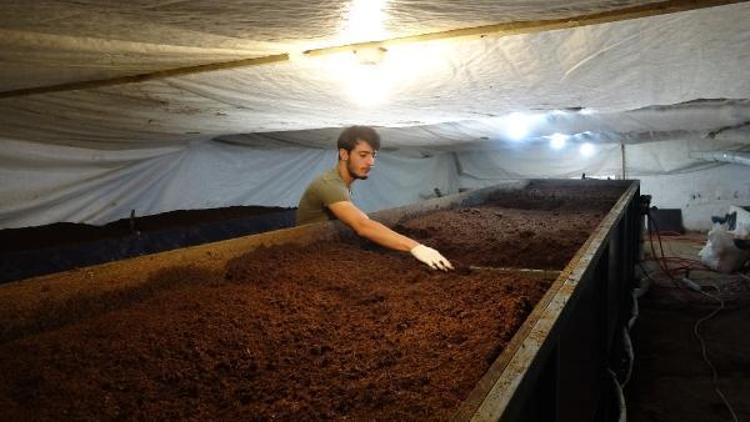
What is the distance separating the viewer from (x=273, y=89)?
295 centimetres

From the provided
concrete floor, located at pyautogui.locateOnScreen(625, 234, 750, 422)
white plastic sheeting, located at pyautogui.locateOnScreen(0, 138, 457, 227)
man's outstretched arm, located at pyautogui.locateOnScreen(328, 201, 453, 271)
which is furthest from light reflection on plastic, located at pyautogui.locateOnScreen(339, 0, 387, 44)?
white plastic sheeting, located at pyautogui.locateOnScreen(0, 138, 457, 227)

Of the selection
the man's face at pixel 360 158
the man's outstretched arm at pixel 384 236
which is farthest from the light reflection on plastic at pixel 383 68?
the man's outstretched arm at pixel 384 236

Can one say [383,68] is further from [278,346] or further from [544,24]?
[278,346]

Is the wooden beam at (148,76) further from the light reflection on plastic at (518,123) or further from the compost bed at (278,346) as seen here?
A: the light reflection on plastic at (518,123)

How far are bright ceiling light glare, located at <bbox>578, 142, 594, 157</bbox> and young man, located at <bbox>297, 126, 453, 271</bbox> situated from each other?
8.82 metres

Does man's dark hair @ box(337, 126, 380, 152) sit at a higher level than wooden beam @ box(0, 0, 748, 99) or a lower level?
lower

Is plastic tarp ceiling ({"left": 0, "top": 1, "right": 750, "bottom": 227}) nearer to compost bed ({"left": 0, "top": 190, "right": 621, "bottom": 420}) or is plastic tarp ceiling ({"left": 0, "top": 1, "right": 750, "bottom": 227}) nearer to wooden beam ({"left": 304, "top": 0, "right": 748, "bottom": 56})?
wooden beam ({"left": 304, "top": 0, "right": 748, "bottom": 56})

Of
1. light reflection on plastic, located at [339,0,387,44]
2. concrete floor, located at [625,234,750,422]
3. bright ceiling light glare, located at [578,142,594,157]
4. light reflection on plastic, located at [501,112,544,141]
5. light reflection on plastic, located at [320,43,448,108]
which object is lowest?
concrete floor, located at [625,234,750,422]

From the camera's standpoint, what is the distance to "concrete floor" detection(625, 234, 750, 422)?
303cm

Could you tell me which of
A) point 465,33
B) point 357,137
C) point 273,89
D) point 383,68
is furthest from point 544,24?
point 273,89

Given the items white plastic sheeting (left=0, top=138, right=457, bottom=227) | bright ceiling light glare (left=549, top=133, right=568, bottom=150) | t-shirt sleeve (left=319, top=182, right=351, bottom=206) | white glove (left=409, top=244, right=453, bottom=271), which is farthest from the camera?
bright ceiling light glare (left=549, top=133, right=568, bottom=150)

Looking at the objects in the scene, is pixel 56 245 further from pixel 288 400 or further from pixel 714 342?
pixel 714 342

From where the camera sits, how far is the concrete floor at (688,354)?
9.94 ft

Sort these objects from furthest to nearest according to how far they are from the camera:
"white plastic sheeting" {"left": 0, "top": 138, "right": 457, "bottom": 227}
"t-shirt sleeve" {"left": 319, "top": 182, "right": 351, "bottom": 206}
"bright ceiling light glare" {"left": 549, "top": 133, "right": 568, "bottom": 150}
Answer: "bright ceiling light glare" {"left": 549, "top": 133, "right": 568, "bottom": 150} < "white plastic sheeting" {"left": 0, "top": 138, "right": 457, "bottom": 227} < "t-shirt sleeve" {"left": 319, "top": 182, "right": 351, "bottom": 206}
